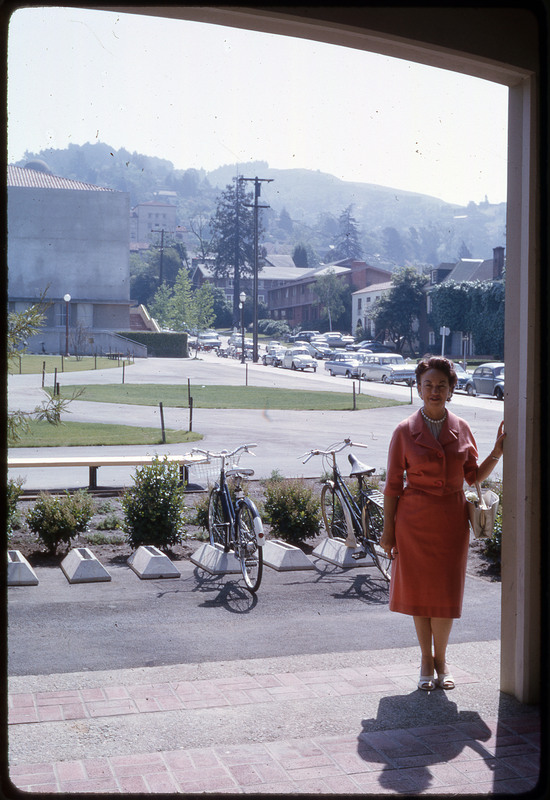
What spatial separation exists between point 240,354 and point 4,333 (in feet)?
142

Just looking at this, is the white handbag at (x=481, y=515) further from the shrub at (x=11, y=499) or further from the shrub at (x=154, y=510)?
the shrub at (x=11, y=499)

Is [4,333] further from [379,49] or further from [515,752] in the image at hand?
Result: [515,752]

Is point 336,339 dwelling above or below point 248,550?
above

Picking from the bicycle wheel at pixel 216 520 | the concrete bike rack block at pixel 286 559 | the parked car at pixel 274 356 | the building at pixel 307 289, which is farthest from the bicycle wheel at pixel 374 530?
the parked car at pixel 274 356

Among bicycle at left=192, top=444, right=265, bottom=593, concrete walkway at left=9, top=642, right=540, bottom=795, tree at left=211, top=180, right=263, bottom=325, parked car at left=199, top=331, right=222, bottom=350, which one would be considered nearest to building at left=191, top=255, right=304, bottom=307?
tree at left=211, top=180, right=263, bottom=325

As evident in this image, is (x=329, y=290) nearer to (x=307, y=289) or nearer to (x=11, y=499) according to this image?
(x=307, y=289)

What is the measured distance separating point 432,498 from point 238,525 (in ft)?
9.50

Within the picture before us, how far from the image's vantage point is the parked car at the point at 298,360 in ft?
143

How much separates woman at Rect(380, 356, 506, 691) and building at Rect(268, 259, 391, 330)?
75.3 ft

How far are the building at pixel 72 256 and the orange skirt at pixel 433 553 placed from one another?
1692 inches

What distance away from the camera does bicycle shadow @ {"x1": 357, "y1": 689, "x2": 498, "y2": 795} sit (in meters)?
3.53

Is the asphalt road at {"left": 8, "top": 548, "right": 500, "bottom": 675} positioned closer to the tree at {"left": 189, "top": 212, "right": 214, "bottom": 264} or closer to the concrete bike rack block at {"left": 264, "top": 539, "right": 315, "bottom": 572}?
the concrete bike rack block at {"left": 264, "top": 539, "right": 315, "bottom": 572}

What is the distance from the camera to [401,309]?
19031mm

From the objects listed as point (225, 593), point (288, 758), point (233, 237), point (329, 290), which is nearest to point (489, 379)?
point (329, 290)
